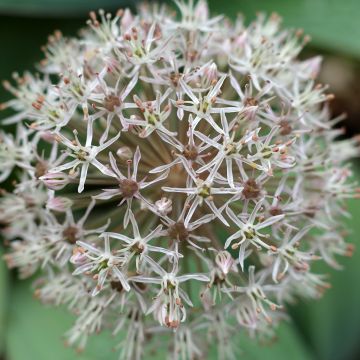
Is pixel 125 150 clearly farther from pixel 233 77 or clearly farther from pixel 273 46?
pixel 273 46

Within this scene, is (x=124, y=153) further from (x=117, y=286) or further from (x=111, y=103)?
(x=117, y=286)

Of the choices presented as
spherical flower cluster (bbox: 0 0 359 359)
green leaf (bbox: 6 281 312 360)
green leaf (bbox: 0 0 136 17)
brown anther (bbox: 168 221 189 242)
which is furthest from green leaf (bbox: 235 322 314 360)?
green leaf (bbox: 0 0 136 17)

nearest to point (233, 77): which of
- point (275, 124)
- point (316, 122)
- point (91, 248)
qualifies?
point (275, 124)

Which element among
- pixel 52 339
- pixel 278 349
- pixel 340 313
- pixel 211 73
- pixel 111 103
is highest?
pixel 211 73

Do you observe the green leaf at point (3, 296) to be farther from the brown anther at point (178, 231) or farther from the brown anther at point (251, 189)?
the brown anther at point (251, 189)

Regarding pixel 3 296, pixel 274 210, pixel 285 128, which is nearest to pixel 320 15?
pixel 285 128

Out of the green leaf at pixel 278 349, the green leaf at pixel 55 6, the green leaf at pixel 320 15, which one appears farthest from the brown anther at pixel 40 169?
the green leaf at pixel 320 15
